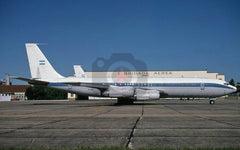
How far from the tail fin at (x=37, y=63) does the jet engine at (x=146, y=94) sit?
12.8 m

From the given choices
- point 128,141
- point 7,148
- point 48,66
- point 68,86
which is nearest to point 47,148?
point 7,148

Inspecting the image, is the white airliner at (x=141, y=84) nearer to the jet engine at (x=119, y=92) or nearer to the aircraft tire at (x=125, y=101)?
the aircraft tire at (x=125, y=101)

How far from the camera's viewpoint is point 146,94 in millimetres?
30641

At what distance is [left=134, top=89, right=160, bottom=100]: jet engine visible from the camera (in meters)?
30.3

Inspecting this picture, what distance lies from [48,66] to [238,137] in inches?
1211

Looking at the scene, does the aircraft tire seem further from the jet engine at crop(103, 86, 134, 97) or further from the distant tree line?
the distant tree line

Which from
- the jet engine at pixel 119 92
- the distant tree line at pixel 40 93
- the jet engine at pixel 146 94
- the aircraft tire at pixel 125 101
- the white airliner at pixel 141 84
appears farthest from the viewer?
the distant tree line at pixel 40 93

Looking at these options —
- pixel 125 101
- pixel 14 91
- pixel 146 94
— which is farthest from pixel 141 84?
pixel 14 91

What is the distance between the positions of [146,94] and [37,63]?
16.5 m

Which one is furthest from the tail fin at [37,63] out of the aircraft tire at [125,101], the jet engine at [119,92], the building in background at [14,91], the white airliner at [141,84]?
the building in background at [14,91]

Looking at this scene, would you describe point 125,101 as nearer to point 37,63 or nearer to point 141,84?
point 141,84

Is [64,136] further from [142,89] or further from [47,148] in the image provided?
[142,89]

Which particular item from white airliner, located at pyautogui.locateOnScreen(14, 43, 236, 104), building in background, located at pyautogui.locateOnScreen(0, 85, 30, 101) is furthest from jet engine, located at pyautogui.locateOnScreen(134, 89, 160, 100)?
building in background, located at pyautogui.locateOnScreen(0, 85, 30, 101)

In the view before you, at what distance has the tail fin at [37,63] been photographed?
112 feet
